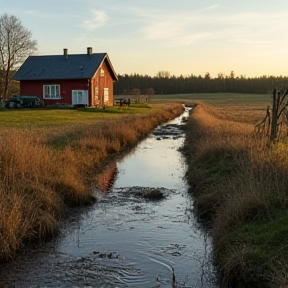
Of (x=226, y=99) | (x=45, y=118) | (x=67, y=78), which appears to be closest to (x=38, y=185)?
(x=45, y=118)

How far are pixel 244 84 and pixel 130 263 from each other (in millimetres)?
142114

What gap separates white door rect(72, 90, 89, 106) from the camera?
44.5 metres

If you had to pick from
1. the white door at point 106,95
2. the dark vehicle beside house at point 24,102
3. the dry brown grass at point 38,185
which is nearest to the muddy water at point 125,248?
the dry brown grass at point 38,185

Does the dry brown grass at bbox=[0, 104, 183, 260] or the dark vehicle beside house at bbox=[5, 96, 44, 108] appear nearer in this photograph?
the dry brown grass at bbox=[0, 104, 183, 260]

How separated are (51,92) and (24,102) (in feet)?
14.2

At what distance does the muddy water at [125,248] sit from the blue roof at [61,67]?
3254 centimetres

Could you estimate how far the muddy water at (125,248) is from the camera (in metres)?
7.01

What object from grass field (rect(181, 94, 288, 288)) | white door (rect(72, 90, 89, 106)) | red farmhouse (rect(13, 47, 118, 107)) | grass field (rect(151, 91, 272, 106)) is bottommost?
grass field (rect(181, 94, 288, 288))

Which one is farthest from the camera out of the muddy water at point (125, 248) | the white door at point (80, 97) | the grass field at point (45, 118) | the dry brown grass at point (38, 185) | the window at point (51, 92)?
the window at point (51, 92)

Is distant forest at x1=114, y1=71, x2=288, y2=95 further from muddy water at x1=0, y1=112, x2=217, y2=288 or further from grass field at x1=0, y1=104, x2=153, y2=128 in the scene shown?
muddy water at x1=0, y1=112, x2=217, y2=288

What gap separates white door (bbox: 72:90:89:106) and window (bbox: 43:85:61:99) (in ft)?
5.59

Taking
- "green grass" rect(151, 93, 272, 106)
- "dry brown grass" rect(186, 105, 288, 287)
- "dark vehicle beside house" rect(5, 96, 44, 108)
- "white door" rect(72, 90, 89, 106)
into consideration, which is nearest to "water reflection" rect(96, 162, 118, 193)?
"dry brown grass" rect(186, 105, 288, 287)

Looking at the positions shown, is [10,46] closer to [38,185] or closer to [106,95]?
[106,95]

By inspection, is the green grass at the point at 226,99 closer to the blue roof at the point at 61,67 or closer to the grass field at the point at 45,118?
the blue roof at the point at 61,67
